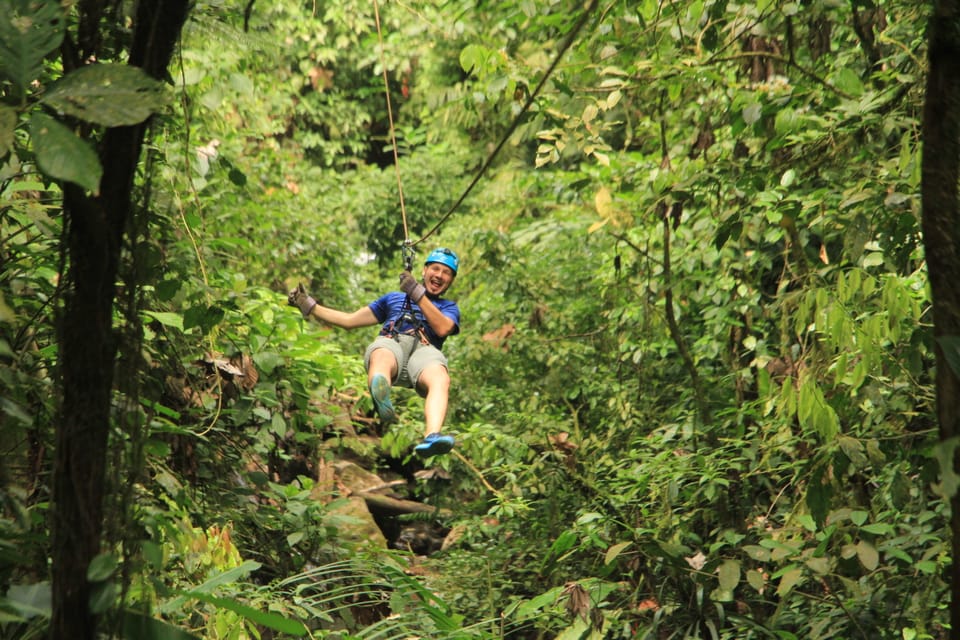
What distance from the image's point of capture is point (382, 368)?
4.99 metres

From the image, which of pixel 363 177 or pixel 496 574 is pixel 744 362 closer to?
pixel 496 574

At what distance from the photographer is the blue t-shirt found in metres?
5.15

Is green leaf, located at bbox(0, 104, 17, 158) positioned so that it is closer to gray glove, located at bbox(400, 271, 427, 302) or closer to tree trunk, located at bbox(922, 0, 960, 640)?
tree trunk, located at bbox(922, 0, 960, 640)

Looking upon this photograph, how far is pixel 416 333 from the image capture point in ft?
16.9

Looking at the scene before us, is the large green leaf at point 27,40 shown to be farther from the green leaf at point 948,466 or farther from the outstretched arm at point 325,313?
the outstretched arm at point 325,313

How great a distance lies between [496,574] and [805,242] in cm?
269

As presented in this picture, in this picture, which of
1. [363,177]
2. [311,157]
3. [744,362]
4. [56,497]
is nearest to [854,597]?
[744,362]

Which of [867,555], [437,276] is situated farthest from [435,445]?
[867,555]

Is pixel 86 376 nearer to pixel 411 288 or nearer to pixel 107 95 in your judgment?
pixel 107 95

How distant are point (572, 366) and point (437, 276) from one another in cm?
195

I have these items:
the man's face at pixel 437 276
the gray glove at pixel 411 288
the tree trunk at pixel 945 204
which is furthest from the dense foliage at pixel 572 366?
the man's face at pixel 437 276

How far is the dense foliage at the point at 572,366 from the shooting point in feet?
7.68

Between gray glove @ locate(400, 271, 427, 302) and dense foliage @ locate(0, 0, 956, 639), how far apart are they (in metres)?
0.53

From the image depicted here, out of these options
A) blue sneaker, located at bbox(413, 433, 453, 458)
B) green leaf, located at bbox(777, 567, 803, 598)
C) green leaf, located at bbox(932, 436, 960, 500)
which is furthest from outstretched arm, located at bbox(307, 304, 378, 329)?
green leaf, located at bbox(932, 436, 960, 500)
